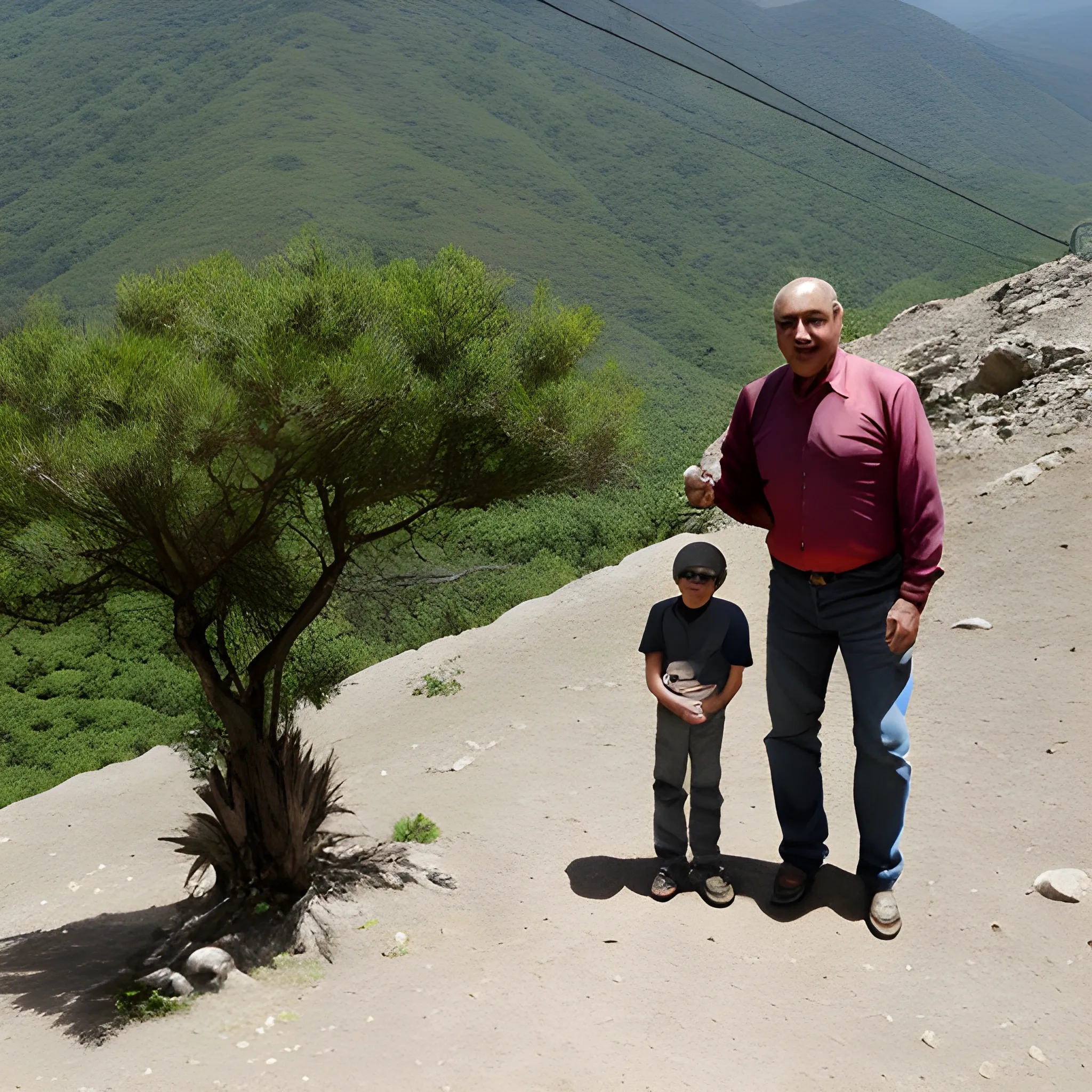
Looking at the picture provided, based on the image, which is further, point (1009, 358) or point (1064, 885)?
point (1009, 358)

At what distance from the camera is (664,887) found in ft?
13.8

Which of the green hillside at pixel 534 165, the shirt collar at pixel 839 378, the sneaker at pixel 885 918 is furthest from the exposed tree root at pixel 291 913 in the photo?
the green hillside at pixel 534 165

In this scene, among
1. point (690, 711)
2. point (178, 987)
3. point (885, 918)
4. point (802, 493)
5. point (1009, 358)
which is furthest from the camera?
point (1009, 358)

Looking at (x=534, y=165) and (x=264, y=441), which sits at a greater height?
(x=264, y=441)

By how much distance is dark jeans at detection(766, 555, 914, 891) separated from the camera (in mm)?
3561

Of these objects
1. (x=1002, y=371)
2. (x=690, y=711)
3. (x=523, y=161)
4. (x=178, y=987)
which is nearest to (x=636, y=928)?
(x=690, y=711)

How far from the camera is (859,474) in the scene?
3430 millimetres

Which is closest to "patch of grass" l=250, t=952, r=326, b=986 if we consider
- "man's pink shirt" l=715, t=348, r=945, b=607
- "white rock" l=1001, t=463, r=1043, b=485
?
"man's pink shirt" l=715, t=348, r=945, b=607

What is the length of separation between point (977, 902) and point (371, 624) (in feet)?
52.1

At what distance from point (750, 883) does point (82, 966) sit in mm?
3119

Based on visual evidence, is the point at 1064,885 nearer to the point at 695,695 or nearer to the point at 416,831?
the point at 695,695

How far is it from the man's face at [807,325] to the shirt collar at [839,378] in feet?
0.17

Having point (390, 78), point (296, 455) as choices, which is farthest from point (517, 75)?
point (296, 455)

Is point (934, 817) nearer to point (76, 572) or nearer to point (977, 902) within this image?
point (977, 902)
